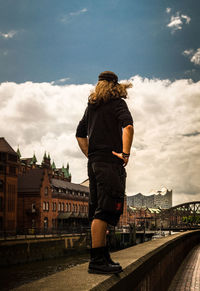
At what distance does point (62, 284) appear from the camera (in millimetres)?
2775

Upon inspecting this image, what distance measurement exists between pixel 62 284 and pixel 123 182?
1.20 m

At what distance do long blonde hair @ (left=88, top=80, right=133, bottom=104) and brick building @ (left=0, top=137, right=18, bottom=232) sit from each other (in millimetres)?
53495

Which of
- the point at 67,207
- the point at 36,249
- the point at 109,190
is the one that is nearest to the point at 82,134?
the point at 109,190

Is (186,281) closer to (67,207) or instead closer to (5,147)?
(5,147)

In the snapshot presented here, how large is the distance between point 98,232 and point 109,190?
405 millimetres

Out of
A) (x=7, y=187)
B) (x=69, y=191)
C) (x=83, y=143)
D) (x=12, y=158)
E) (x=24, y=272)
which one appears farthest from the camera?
(x=69, y=191)

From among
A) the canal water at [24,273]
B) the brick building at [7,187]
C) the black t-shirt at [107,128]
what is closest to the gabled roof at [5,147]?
the brick building at [7,187]

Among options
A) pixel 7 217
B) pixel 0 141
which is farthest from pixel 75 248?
Answer: pixel 0 141

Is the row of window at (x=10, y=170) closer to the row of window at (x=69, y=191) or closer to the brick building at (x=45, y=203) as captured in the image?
the brick building at (x=45, y=203)

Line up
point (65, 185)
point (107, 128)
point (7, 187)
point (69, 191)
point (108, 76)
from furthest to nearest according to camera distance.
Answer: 1. point (69, 191)
2. point (65, 185)
3. point (7, 187)
4. point (108, 76)
5. point (107, 128)

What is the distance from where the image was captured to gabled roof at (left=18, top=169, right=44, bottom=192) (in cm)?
6650

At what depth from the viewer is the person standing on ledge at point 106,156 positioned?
11.5ft

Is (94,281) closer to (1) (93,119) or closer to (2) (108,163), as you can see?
(2) (108,163)

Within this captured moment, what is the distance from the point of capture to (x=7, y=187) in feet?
186
